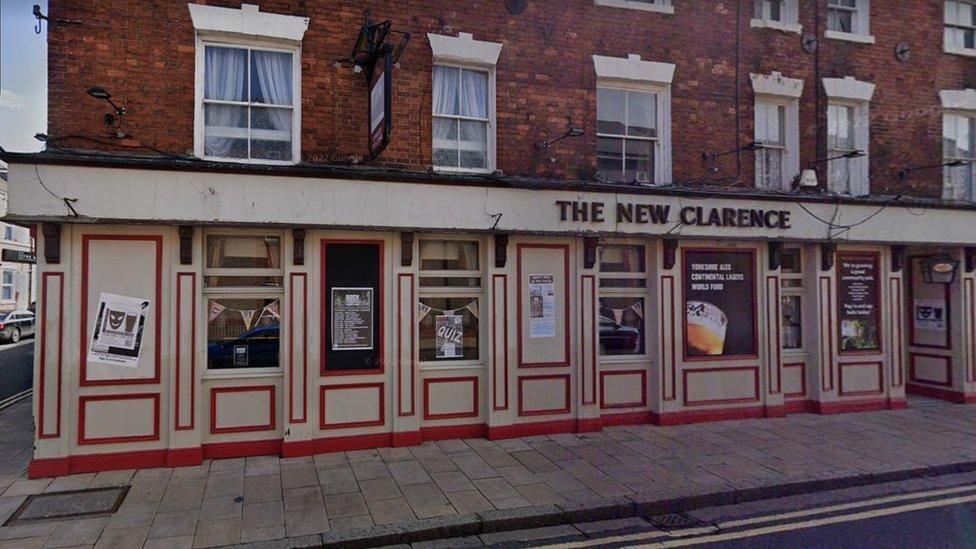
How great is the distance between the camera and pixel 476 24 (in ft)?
28.7

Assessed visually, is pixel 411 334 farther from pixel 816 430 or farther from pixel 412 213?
pixel 816 430

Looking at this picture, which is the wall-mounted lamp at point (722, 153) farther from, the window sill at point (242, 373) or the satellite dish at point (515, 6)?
the window sill at point (242, 373)

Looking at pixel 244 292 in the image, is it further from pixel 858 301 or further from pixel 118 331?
pixel 858 301

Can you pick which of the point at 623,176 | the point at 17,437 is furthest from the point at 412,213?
the point at 17,437

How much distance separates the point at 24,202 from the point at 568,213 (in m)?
6.72

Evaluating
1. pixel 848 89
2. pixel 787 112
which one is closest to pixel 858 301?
pixel 787 112

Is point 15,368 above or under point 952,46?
under

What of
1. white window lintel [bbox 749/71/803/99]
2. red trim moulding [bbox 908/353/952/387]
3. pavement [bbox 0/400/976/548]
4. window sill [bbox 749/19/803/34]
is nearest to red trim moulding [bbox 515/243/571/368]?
pavement [bbox 0/400/976/548]

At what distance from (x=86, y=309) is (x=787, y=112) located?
37.0 ft

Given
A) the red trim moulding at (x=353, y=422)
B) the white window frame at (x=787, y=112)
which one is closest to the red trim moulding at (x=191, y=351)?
the red trim moulding at (x=353, y=422)

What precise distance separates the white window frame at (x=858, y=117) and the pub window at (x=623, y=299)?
4.17 m

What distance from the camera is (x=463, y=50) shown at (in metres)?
8.62

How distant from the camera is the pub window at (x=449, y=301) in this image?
8602 mm

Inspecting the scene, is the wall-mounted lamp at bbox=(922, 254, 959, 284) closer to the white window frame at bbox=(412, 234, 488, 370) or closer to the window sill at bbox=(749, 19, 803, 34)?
the window sill at bbox=(749, 19, 803, 34)
